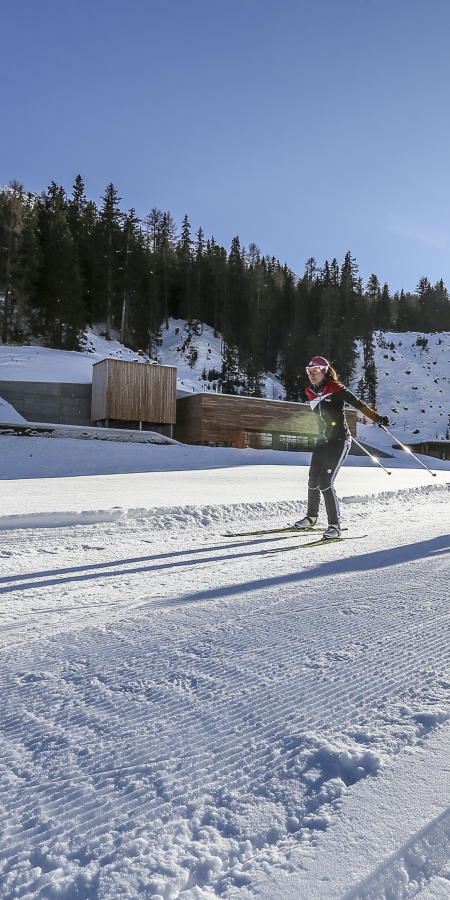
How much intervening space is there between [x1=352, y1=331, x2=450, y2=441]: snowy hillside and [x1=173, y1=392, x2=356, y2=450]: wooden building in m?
15.7

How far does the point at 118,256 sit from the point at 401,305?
184 feet

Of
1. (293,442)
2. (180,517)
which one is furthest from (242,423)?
(180,517)

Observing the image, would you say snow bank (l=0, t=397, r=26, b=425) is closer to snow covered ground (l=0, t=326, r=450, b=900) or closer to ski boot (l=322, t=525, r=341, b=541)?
ski boot (l=322, t=525, r=341, b=541)

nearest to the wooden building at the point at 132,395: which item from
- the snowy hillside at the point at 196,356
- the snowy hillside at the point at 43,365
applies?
the snowy hillside at the point at 43,365

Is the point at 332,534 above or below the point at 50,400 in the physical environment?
below

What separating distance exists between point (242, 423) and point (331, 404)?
81.8ft

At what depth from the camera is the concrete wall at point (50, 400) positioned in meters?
28.2

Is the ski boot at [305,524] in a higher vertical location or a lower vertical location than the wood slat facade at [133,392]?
lower

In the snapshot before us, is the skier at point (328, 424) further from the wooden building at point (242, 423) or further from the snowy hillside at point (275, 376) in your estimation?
the snowy hillside at point (275, 376)

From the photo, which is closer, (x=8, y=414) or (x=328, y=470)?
(x=328, y=470)

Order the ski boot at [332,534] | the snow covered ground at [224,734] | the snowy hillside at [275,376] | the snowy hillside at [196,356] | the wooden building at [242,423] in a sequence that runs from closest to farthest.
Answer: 1. the snow covered ground at [224,734]
2. the ski boot at [332,534]
3. the wooden building at [242,423]
4. the snowy hillside at [275,376]
5. the snowy hillside at [196,356]

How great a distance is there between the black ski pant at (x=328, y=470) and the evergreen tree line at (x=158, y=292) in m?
41.1

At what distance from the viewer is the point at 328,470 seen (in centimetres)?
595

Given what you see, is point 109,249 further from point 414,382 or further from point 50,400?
point 414,382
